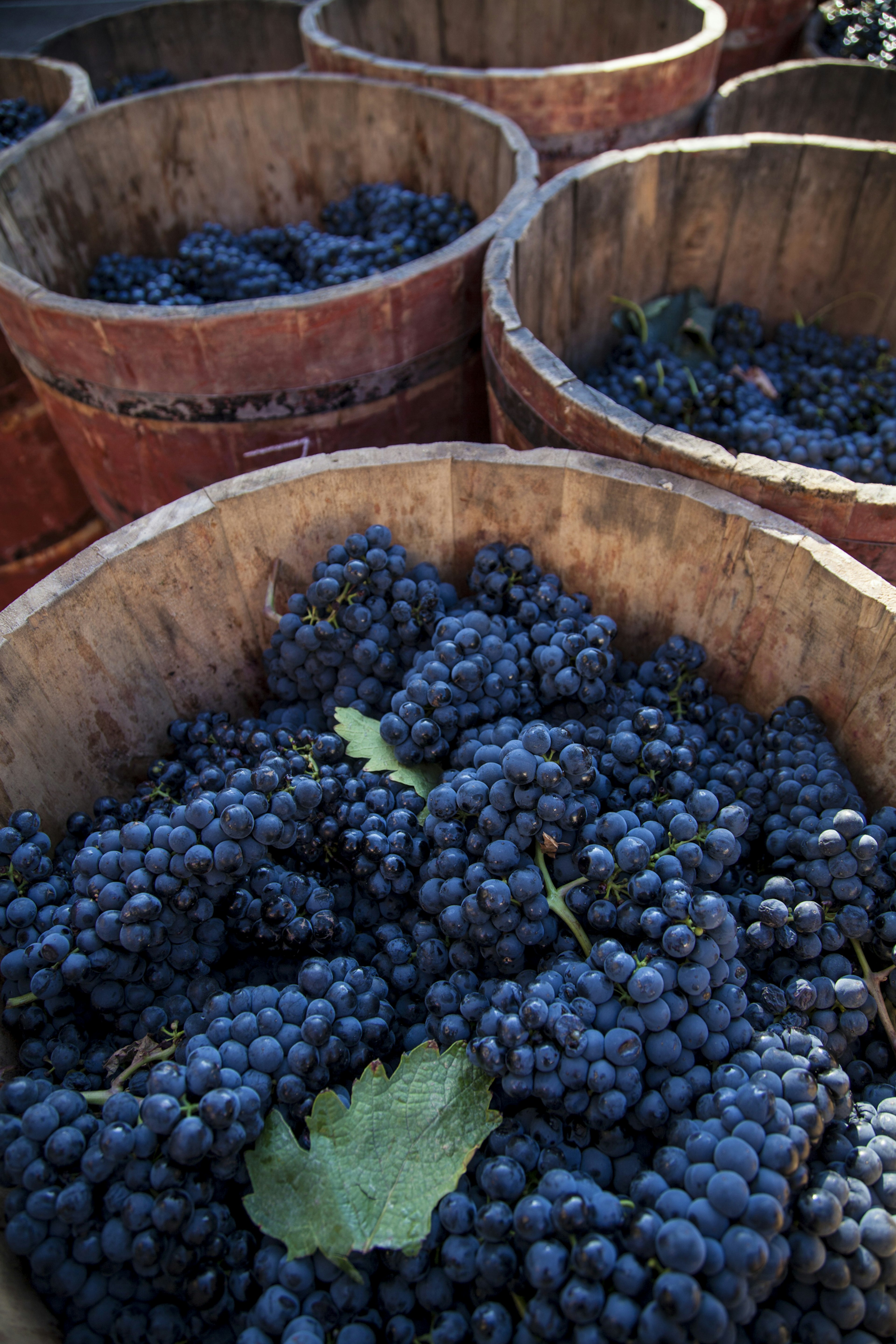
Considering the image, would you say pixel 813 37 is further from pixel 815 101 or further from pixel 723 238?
pixel 723 238

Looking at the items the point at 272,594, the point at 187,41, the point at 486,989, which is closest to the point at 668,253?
the point at 272,594

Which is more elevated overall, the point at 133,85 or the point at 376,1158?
the point at 376,1158

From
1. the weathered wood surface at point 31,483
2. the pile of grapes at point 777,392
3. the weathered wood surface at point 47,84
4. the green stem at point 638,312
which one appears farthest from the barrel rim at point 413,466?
the weathered wood surface at point 47,84

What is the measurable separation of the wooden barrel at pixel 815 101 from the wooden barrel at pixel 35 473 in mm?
2459

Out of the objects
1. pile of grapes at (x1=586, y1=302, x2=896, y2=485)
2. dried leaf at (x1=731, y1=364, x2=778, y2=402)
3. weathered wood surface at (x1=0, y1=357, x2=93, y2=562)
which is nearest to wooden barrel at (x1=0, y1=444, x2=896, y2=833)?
pile of grapes at (x1=586, y1=302, x2=896, y2=485)

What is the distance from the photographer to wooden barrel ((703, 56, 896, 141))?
3318mm

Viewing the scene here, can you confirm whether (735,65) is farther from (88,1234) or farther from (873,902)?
(88,1234)

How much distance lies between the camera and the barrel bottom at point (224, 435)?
223 centimetres

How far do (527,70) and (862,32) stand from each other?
1.87 metres

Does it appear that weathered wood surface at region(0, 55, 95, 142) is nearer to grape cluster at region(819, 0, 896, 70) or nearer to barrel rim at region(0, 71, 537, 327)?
barrel rim at region(0, 71, 537, 327)

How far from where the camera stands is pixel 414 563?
1.84m

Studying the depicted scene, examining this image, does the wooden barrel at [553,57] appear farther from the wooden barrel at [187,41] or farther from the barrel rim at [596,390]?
the wooden barrel at [187,41]

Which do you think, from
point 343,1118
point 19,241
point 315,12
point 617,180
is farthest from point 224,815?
point 315,12

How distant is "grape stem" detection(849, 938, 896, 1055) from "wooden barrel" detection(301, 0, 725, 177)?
2.79 metres
